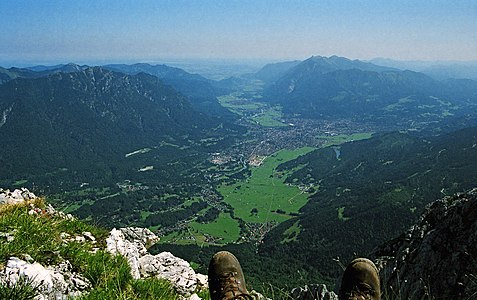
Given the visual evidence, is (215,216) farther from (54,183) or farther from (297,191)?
(54,183)

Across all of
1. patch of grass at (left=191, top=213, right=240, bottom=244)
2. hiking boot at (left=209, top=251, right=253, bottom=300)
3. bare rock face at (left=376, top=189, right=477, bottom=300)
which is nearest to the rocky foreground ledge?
A: hiking boot at (left=209, top=251, right=253, bottom=300)

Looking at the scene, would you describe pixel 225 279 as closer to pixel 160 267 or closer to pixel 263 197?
pixel 160 267

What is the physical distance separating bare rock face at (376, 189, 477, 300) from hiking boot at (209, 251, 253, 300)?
332cm

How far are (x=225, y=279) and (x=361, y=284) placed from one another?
1.90m

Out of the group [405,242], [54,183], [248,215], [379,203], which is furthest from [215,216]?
[405,242]

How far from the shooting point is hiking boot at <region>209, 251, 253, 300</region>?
190 inches

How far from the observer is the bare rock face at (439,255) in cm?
795

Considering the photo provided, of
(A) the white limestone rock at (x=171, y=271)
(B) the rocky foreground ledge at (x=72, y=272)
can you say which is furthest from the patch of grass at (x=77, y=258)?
(A) the white limestone rock at (x=171, y=271)

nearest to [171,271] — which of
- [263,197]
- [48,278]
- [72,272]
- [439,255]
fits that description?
[72,272]

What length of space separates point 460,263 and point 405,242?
3784mm

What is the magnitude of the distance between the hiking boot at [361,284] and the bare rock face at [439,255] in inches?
89.4

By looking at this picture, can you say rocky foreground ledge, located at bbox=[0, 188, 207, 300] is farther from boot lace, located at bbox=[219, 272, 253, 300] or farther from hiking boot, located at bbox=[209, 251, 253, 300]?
boot lace, located at bbox=[219, 272, 253, 300]

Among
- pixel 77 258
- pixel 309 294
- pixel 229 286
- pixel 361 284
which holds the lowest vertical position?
pixel 309 294

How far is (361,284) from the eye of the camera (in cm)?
480
